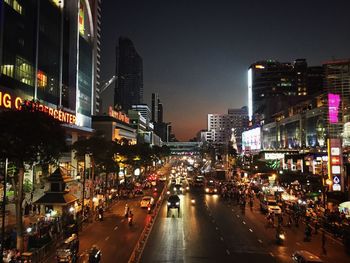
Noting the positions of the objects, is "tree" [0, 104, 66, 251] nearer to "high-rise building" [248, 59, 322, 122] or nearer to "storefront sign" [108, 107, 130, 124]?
"storefront sign" [108, 107, 130, 124]

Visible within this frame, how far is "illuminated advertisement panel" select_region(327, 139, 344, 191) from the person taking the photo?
44156 millimetres

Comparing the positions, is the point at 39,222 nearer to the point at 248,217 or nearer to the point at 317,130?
the point at 248,217

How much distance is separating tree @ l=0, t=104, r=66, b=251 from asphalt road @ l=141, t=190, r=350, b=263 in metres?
9.10

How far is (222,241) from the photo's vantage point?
26906mm

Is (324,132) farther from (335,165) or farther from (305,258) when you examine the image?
(305,258)

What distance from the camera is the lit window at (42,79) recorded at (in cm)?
5547

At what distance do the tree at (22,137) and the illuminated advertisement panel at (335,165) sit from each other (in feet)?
111

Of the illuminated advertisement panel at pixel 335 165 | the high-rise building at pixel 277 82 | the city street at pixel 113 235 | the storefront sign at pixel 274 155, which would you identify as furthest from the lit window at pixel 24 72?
the high-rise building at pixel 277 82

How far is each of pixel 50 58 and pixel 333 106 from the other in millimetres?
52542

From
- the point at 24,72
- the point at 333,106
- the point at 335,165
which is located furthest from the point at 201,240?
the point at 333,106

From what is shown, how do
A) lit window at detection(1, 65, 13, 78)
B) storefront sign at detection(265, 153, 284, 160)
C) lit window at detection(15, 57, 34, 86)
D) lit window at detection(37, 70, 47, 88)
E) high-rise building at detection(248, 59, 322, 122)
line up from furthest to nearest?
high-rise building at detection(248, 59, 322, 122)
storefront sign at detection(265, 153, 284, 160)
lit window at detection(37, 70, 47, 88)
lit window at detection(15, 57, 34, 86)
lit window at detection(1, 65, 13, 78)

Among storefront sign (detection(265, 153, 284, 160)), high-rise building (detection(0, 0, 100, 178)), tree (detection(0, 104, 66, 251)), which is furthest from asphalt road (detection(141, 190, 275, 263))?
storefront sign (detection(265, 153, 284, 160))

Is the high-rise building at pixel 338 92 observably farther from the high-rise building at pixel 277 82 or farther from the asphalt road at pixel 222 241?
the high-rise building at pixel 277 82

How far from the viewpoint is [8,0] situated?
46375 millimetres
